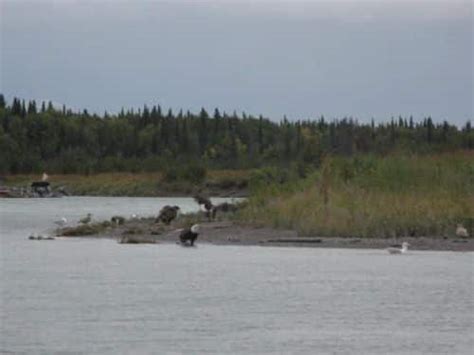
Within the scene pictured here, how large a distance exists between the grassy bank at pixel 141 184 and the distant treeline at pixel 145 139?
4.24 metres

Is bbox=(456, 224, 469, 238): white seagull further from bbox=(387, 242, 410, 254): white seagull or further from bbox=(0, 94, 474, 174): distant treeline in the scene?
bbox=(0, 94, 474, 174): distant treeline

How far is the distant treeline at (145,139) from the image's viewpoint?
117 metres

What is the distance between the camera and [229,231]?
39094 millimetres

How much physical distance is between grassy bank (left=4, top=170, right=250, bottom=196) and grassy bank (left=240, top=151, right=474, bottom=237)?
47.8 meters

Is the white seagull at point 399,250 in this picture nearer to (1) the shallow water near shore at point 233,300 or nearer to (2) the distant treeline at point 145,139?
(1) the shallow water near shore at point 233,300

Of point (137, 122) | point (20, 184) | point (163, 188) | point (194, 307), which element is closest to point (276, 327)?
point (194, 307)

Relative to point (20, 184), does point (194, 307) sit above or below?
below

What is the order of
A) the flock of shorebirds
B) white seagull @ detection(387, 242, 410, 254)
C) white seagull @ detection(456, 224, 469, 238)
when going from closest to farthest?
white seagull @ detection(387, 242, 410, 254) < the flock of shorebirds < white seagull @ detection(456, 224, 469, 238)

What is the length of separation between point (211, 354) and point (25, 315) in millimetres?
4629

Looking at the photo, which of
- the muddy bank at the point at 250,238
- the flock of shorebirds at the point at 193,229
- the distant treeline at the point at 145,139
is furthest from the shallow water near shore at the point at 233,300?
the distant treeline at the point at 145,139

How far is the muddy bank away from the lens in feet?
114

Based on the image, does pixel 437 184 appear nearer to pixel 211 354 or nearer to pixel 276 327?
pixel 276 327

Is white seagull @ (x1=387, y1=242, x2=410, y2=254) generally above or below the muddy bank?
below

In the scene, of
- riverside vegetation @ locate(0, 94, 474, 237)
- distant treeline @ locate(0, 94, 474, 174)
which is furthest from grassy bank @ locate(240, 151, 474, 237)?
distant treeline @ locate(0, 94, 474, 174)
